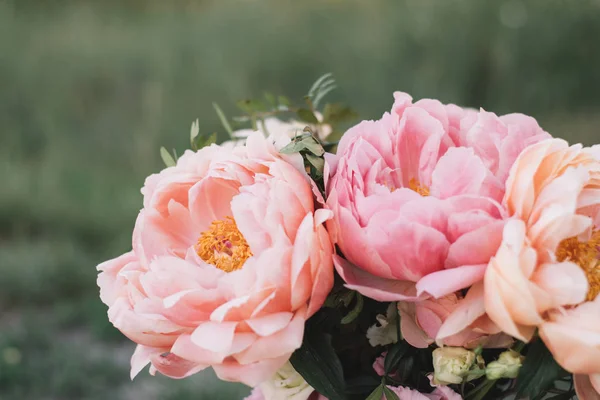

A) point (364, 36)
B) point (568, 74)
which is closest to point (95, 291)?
point (364, 36)

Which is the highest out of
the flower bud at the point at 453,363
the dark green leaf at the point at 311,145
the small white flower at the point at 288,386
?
the dark green leaf at the point at 311,145

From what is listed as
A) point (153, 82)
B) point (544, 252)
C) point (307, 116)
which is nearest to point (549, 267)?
point (544, 252)

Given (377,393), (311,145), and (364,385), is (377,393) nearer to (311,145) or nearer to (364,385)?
(364,385)

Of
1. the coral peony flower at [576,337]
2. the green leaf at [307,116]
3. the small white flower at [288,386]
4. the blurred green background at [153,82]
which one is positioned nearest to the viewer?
the coral peony flower at [576,337]

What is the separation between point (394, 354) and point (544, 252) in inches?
3.9

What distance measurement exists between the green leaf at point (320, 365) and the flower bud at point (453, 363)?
5 centimetres

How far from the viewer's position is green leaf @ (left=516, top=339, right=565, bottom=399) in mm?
282

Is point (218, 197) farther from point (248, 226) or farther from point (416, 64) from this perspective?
point (416, 64)

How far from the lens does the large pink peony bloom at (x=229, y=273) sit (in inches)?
11.1

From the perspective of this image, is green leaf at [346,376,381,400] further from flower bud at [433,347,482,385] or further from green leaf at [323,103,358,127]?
green leaf at [323,103,358,127]

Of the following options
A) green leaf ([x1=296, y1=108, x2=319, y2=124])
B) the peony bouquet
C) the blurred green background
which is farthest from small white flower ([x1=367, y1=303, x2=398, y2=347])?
the blurred green background

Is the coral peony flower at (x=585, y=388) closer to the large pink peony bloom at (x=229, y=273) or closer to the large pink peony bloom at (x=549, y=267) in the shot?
the large pink peony bloom at (x=549, y=267)

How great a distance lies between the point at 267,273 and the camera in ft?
0.93

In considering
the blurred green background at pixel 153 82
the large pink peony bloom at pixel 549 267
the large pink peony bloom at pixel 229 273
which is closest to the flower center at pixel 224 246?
the large pink peony bloom at pixel 229 273
